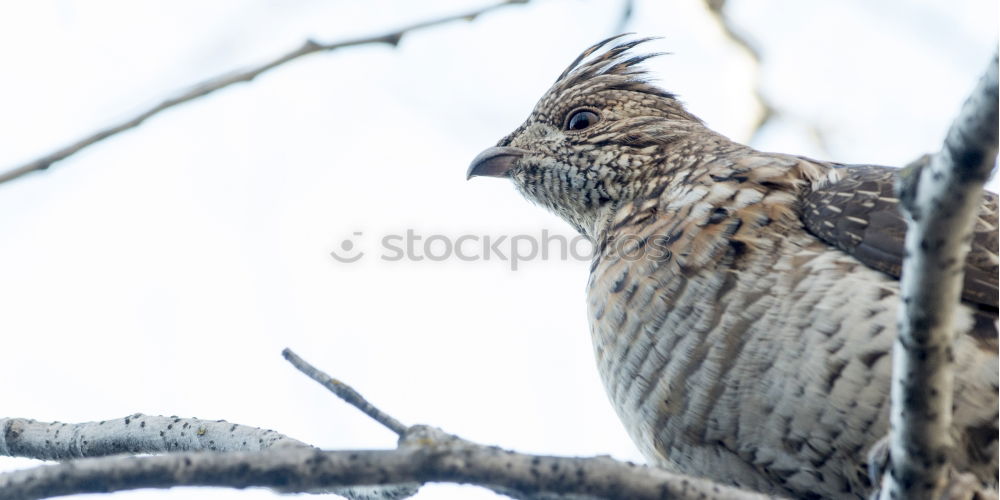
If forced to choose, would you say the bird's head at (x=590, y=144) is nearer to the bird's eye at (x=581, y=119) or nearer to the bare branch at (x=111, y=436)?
the bird's eye at (x=581, y=119)

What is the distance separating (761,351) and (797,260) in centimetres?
42

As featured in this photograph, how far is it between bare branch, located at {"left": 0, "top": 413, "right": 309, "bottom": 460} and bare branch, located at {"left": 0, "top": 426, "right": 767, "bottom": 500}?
117 centimetres

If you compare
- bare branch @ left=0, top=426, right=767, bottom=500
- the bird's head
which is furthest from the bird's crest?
bare branch @ left=0, top=426, right=767, bottom=500

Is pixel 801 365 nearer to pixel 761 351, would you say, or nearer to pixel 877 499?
pixel 761 351

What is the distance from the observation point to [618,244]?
446cm

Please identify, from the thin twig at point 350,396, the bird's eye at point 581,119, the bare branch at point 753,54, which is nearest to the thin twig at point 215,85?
the thin twig at point 350,396

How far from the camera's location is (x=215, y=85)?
301 cm

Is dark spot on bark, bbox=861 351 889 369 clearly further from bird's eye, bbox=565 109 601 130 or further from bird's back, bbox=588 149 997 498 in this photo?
bird's eye, bbox=565 109 601 130

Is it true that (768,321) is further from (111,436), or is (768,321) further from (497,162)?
(111,436)

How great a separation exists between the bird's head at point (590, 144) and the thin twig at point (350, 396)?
2628 mm

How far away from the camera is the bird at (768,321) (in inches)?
129

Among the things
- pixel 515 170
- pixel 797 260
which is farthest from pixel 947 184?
pixel 515 170

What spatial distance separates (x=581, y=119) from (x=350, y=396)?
3167 millimetres

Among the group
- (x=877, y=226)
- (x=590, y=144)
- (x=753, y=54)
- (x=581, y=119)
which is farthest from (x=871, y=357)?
(x=753, y=54)
